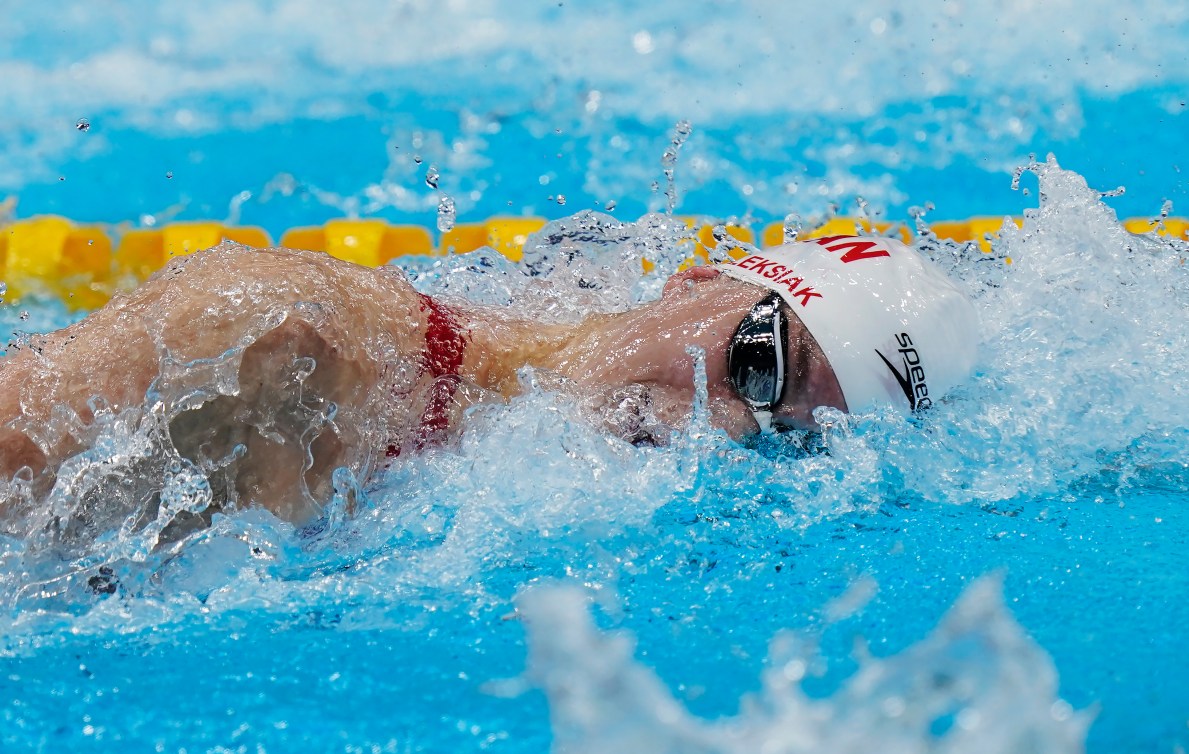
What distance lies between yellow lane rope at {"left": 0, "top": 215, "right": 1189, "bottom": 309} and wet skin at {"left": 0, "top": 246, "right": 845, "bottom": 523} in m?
1.93

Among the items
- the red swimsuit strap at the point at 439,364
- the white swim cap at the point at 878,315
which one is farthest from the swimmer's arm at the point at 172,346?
the white swim cap at the point at 878,315

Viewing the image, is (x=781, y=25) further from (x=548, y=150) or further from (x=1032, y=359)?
(x=1032, y=359)

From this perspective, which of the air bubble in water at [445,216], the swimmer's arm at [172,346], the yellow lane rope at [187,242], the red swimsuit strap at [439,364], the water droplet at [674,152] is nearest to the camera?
the swimmer's arm at [172,346]

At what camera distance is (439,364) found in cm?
201

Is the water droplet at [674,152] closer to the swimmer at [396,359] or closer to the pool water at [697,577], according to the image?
the pool water at [697,577]

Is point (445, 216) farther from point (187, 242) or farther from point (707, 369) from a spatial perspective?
point (707, 369)

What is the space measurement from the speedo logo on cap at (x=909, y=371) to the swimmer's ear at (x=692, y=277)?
39cm

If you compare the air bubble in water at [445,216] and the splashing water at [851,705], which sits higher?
the air bubble in water at [445,216]

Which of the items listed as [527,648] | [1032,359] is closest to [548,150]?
[1032,359]

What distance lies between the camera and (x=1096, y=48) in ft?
18.6

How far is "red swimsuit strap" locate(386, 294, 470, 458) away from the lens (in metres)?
1.94

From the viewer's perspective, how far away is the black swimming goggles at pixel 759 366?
200cm

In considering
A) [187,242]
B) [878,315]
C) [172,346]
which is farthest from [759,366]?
[187,242]

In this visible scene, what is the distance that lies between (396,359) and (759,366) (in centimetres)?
64
